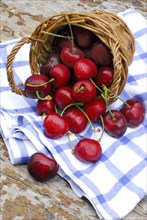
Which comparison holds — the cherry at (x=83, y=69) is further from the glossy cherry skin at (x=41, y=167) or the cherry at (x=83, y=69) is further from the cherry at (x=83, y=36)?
the glossy cherry skin at (x=41, y=167)

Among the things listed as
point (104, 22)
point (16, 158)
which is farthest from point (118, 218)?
point (104, 22)

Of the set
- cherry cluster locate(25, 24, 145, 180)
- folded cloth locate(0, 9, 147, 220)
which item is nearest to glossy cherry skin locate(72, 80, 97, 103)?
cherry cluster locate(25, 24, 145, 180)

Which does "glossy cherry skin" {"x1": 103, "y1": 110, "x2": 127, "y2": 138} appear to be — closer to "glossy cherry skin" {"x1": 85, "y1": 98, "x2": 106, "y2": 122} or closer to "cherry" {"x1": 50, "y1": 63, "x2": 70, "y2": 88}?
"glossy cherry skin" {"x1": 85, "y1": 98, "x2": 106, "y2": 122}

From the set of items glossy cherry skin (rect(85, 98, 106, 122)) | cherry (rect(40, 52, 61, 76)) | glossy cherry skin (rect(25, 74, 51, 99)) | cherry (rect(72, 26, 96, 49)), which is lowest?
→ glossy cherry skin (rect(85, 98, 106, 122))

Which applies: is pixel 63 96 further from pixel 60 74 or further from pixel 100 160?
pixel 100 160

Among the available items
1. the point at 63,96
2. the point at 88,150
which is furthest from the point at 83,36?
the point at 88,150

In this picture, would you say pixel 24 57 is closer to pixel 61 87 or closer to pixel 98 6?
pixel 61 87
